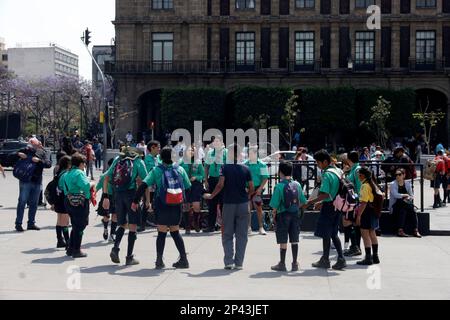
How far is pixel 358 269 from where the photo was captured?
11.0m

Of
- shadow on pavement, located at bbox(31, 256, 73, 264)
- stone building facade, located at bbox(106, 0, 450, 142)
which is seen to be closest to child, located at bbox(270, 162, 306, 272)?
shadow on pavement, located at bbox(31, 256, 73, 264)

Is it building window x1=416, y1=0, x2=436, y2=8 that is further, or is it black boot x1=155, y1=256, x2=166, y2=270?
building window x1=416, y1=0, x2=436, y2=8

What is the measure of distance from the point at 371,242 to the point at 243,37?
1714 inches

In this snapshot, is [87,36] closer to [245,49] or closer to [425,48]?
[245,49]

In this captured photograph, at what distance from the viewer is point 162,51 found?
5372cm

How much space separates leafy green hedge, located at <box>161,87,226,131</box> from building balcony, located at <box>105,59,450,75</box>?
2.00 meters

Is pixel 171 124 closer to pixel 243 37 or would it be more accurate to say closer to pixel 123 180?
pixel 243 37

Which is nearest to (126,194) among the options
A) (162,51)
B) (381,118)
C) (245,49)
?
(381,118)

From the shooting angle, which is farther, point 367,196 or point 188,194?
point 188,194

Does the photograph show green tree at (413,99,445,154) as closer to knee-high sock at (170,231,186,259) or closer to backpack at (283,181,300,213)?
backpack at (283,181,300,213)

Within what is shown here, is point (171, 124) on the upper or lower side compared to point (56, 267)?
upper

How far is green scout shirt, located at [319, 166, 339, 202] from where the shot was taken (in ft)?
35.4

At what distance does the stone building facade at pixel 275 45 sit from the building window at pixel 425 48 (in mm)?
72
